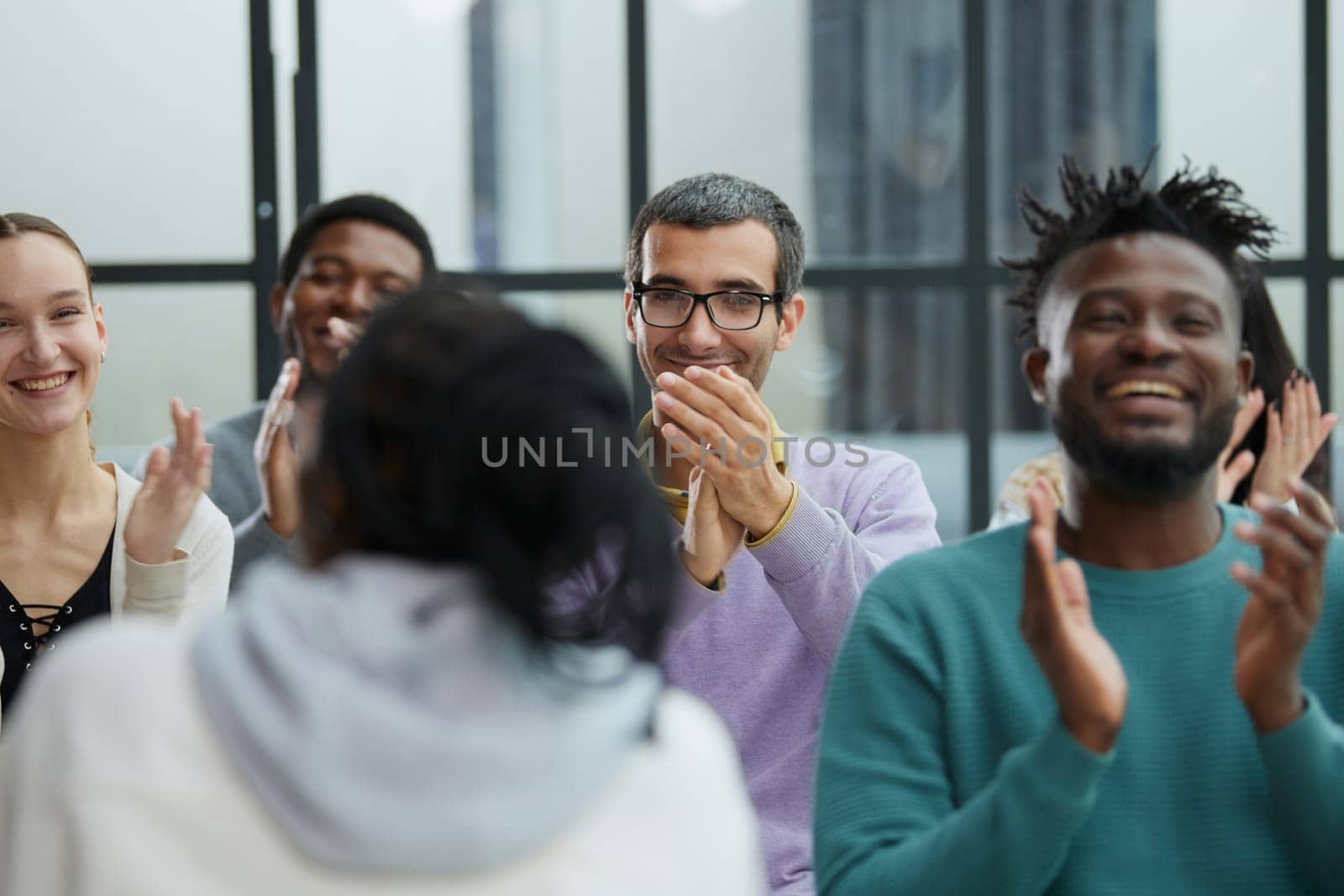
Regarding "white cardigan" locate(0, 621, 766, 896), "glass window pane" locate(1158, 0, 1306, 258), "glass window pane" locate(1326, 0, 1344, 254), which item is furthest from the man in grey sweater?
"glass window pane" locate(1326, 0, 1344, 254)

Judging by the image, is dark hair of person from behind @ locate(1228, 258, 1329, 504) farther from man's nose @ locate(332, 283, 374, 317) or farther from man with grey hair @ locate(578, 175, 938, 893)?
man's nose @ locate(332, 283, 374, 317)

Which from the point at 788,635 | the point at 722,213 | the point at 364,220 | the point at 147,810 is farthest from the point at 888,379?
the point at 147,810

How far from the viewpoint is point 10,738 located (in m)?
0.91

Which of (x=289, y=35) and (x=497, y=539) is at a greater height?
(x=289, y=35)

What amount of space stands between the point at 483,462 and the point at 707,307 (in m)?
1.17

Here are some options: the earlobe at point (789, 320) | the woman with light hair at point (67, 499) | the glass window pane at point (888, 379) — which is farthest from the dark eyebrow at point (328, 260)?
the glass window pane at point (888, 379)

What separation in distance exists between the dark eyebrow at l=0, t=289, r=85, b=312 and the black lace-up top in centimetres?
40

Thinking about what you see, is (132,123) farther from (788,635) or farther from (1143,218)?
(1143,218)

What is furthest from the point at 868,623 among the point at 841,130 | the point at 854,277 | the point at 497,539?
the point at 841,130

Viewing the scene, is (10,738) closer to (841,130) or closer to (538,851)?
(538,851)

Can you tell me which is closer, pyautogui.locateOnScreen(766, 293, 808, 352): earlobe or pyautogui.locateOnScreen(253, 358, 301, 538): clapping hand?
pyautogui.locateOnScreen(766, 293, 808, 352): earlobe

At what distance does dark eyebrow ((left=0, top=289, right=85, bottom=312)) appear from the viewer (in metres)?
2.16

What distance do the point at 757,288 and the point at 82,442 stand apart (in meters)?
1.02

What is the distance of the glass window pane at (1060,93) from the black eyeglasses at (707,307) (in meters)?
1.91
